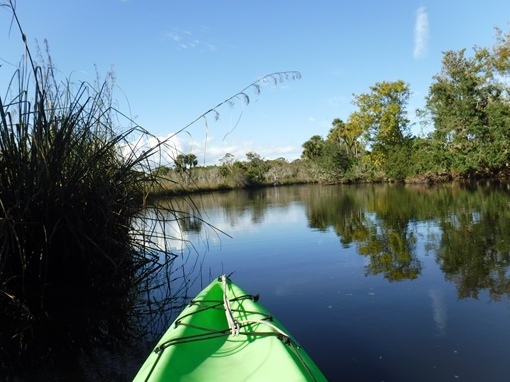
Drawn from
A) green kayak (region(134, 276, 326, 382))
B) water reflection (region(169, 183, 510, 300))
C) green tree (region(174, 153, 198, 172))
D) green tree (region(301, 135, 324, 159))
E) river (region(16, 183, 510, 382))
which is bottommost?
river (region(16, 183, 510, 382))

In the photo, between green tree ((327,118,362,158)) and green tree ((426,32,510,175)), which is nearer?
green tree ((426,32,510,175))

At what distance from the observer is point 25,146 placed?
4.37 metres

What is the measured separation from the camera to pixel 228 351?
267 centimetres

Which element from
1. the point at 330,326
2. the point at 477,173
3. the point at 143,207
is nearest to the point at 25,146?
the point at 143,207

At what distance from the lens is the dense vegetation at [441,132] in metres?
25.4

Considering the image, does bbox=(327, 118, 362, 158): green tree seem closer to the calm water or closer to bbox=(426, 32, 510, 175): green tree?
bbox=(426, 32, 510, 175): green tree

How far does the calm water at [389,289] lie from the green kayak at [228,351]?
63cm

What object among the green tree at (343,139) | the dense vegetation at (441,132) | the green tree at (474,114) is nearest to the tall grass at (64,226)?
the dense vegetation at (441,132)

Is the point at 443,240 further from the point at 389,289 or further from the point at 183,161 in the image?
the point at 183,161

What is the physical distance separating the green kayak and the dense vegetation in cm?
1366

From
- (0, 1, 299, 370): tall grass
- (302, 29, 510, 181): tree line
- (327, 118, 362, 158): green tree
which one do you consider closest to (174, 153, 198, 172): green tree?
(0, 1, 299, 370): tall grass

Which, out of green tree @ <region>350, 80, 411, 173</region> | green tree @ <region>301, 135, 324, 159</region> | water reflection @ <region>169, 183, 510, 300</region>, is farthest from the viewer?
green tree @ <region>301, 135, 324, 159</region>

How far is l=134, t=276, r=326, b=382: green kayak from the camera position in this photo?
2182 mm

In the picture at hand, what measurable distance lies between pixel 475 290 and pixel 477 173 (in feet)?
90.6
